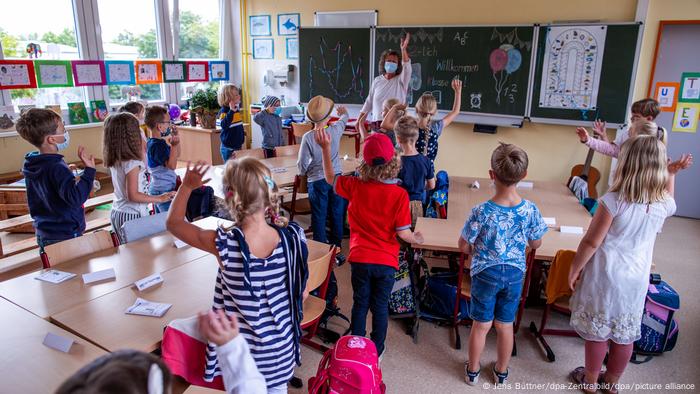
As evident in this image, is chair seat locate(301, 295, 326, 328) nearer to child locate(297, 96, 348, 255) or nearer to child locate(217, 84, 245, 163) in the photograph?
child locate(297, 96, 348, 255)

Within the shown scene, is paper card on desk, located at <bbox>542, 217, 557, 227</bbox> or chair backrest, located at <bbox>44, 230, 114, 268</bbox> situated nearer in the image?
chair backrest, located at <bbox>44, 230, 114, 268</bbox>

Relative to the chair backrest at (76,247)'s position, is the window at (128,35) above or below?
above

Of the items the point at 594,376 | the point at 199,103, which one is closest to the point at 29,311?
the point at 594,376

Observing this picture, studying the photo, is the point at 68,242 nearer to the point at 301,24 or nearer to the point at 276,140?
the point at 276,140

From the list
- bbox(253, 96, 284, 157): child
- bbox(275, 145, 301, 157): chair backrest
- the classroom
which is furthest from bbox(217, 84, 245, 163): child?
bbox(275, 145, 301, 157): chair backrest

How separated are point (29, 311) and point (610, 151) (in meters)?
3.98

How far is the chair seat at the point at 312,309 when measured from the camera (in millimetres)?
2371

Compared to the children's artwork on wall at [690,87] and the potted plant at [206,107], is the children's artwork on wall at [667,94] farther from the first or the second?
the potted plant at [206,107]

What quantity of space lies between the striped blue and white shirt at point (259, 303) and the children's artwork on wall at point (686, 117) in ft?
17.7

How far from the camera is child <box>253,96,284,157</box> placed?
5246 millimetres

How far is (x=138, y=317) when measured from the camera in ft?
6.47

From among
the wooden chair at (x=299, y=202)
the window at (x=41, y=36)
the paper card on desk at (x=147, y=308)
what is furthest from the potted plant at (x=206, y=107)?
the paper card on desk at (x=147, y=308)

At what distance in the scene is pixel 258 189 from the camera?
1.62 metres

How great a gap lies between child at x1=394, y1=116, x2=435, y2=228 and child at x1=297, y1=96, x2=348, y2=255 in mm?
744
